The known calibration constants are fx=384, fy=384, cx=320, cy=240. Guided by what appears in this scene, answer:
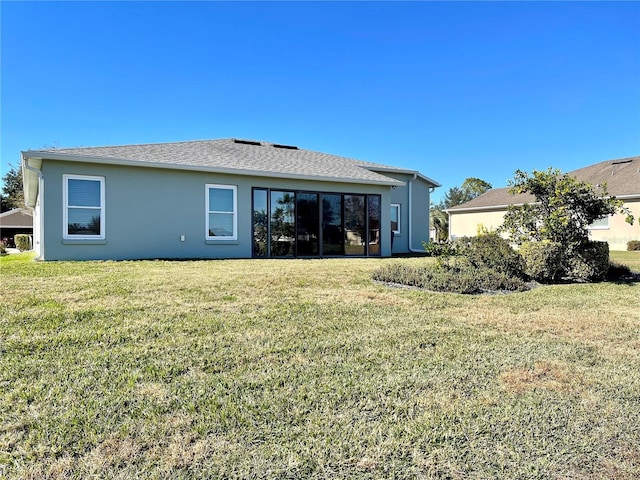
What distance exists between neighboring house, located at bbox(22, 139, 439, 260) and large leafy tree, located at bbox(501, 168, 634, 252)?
5.67 metres

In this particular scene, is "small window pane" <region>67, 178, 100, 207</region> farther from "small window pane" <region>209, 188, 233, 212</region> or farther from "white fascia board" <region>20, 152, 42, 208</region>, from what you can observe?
"small window pane" <region>209, 188, 233, 212</region>

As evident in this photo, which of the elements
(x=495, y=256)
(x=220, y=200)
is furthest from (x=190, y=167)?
(x=495, y=256)

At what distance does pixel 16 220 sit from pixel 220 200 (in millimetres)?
29458

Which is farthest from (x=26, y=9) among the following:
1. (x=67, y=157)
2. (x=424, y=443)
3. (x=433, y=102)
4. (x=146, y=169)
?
(x=433, y=102)

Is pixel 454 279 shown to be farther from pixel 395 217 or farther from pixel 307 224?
pixel 395 217

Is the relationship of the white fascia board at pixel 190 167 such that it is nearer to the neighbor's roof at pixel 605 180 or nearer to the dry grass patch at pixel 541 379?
the dry grass patch at pixel 541 379

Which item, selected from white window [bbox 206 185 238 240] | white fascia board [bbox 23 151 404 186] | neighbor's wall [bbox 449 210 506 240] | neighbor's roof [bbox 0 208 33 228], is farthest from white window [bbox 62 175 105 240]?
neighbor's roof [bbox 0 208 33 228]

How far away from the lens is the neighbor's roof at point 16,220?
3096cm

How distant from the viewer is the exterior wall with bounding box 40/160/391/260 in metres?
9.87

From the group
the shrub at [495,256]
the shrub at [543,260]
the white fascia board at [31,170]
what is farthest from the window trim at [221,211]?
the shrub at [543,260]

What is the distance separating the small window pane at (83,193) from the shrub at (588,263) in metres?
11.6

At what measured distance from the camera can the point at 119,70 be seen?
46.3 feet

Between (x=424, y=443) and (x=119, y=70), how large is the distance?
16.2 m

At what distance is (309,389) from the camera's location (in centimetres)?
274
